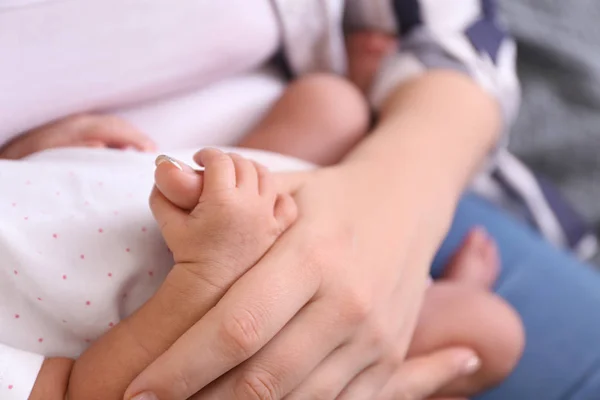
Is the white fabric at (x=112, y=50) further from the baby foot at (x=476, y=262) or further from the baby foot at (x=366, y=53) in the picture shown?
the baby foot at (x=476, y=262)

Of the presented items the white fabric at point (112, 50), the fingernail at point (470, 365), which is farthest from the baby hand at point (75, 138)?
the fingernail at point (470, 365)

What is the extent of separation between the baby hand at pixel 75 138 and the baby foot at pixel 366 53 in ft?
1.18

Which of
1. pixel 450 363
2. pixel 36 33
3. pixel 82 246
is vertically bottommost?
pixel 450 363

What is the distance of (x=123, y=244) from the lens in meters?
0.48

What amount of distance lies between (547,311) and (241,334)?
424 millimetres

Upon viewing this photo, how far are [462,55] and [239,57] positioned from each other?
28cm

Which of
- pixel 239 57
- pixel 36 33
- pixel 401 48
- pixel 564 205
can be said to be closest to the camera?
pixel 36 33

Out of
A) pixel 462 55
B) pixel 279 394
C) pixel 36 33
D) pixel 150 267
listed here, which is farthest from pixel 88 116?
pixel 462 55

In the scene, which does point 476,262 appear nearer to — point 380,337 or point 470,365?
point 470,365

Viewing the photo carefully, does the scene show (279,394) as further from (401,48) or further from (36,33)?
(401,48)

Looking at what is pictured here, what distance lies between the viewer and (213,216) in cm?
42

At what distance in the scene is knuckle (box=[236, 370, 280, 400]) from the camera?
42 cm

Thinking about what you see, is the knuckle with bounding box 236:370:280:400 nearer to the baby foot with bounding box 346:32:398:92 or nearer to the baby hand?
the baby hand

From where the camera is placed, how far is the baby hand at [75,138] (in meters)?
0.58
